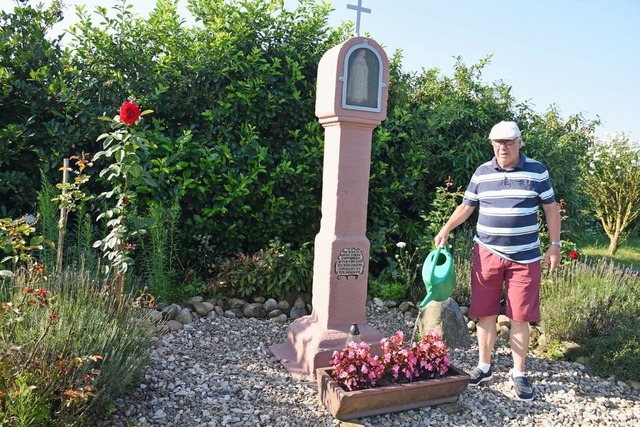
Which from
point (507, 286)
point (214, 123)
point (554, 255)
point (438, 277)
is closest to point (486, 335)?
point (507, 286)

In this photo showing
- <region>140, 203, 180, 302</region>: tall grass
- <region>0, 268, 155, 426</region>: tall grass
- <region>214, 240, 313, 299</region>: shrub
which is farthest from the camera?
<region>214, 240, 313, 299</region>: shrub

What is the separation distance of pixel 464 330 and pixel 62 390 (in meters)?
3.11

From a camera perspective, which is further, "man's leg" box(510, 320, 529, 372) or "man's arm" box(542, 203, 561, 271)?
"man's leg" box(510, 320, 529, 372)

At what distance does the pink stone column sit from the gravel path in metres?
0.36

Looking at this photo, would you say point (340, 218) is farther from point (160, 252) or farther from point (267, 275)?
point (160, 252)

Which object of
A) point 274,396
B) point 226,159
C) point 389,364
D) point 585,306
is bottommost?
point 274,396

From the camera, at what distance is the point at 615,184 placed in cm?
1012

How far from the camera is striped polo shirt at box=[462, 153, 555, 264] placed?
333 centimetres

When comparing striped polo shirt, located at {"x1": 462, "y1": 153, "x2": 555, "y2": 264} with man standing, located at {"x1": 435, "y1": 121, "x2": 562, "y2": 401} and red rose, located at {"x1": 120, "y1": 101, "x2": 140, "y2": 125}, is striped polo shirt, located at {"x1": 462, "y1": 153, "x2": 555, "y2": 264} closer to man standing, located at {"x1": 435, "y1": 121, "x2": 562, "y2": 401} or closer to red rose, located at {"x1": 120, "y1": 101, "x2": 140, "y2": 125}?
man standing, located at {"x1": 435, "y1": 121, "x2": 562, "y2": 401}

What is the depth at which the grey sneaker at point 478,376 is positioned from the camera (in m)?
3.66

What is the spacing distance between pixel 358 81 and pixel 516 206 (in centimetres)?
137

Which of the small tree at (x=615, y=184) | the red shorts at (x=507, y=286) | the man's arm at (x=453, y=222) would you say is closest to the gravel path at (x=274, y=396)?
the red shorts at (x=507, y=286)

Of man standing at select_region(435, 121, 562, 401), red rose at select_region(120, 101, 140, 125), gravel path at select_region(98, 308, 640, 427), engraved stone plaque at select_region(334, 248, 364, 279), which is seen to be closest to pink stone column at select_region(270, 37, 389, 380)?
engraved stone plaque at select_region(334, 248, 364, 279)

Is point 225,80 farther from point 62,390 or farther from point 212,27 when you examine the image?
point 62,390
